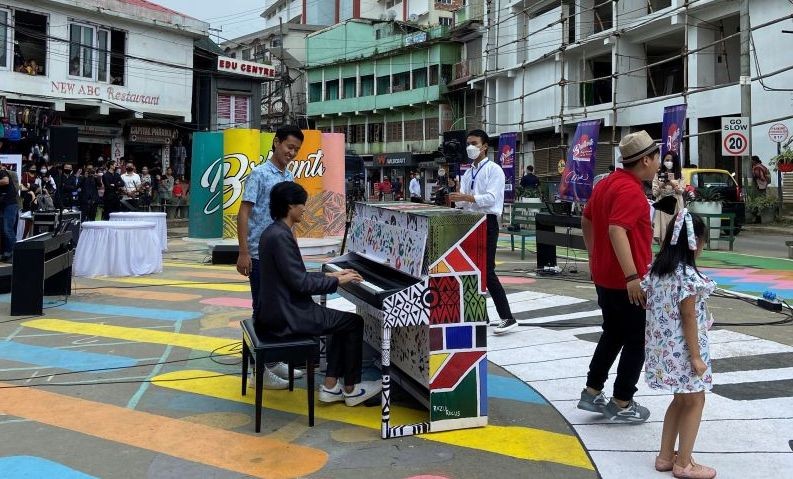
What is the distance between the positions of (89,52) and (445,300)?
2215cm

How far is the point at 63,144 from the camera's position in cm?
1625

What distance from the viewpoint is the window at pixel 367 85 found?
177ft

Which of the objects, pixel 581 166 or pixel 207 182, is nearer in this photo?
pixel 581 166

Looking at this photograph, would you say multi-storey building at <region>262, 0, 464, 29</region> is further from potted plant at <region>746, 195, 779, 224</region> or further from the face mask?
the face mask

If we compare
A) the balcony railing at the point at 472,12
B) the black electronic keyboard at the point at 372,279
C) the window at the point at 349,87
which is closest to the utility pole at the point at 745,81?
the black electronic keyboard at the point at 372,279

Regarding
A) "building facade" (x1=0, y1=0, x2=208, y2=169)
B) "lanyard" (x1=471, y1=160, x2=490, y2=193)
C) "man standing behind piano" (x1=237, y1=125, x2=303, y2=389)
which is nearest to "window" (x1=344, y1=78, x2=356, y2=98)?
"building facade" (x1=0, y1=0, x2=208, y2=169)

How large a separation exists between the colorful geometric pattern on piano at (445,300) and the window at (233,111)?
82.8ft

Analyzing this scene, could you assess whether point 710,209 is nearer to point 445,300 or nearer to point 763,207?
point 763,207

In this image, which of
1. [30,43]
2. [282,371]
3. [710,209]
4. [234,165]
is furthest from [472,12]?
[282,371]

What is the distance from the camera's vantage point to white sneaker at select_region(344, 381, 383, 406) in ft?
16.3

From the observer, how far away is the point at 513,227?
13.8 m

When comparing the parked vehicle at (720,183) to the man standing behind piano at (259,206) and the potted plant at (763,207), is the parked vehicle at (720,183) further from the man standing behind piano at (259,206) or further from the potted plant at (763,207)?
the man standing behind piano at (259,206)

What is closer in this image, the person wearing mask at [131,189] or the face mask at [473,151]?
the face mask at [473,151]

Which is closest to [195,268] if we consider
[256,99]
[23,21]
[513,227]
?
[513,227]
